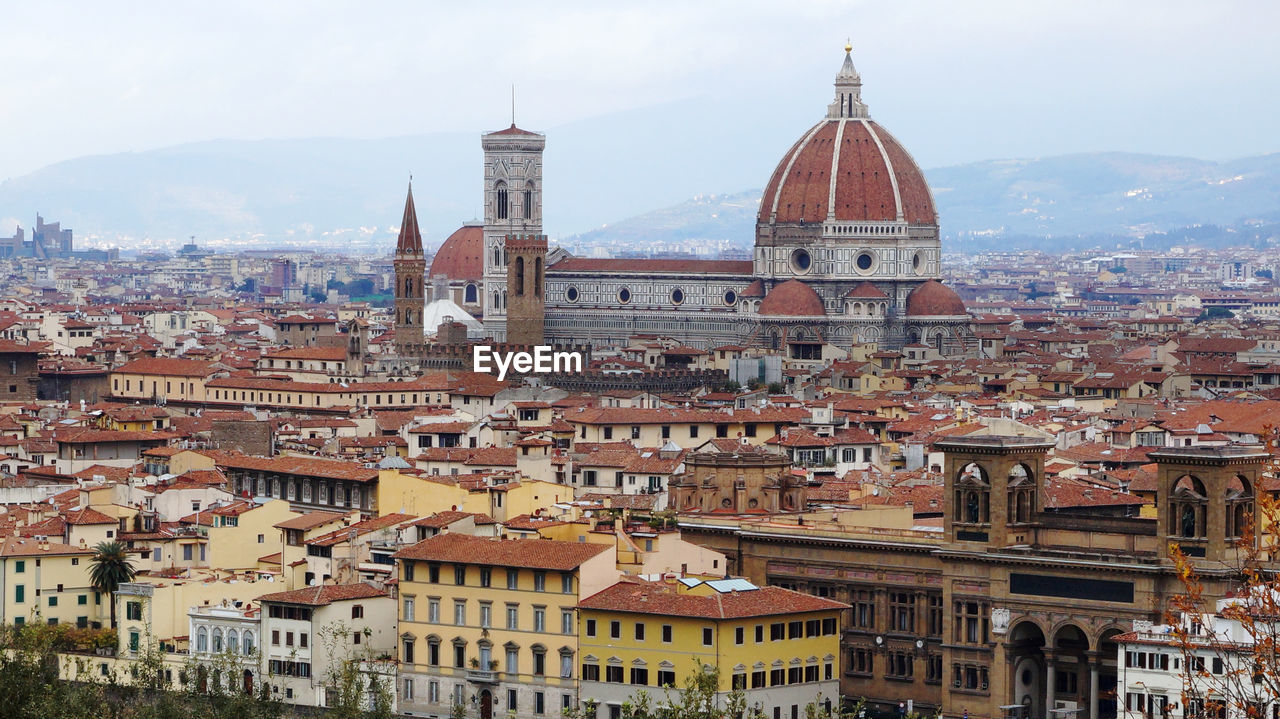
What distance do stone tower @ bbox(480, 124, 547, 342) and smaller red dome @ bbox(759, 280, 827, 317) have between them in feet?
50.2

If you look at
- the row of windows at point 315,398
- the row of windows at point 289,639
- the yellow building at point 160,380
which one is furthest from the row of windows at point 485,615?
the yellow building at point 160,380

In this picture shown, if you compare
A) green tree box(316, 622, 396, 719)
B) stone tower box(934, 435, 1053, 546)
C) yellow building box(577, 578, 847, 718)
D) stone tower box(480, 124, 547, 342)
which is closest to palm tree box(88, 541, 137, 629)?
green tree box(316, 622, 396, 719)

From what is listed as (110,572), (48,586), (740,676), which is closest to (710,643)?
(740,676)

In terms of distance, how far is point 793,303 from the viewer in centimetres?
15262

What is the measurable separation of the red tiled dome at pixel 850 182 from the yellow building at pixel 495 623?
106 metres

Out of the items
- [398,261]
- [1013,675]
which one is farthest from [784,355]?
[1013,675]

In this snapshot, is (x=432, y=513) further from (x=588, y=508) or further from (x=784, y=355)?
(x=784, y=355)

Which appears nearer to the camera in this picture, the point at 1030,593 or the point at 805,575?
the point at 1030,593

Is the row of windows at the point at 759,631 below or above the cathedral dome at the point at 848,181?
below

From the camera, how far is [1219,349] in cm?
13838

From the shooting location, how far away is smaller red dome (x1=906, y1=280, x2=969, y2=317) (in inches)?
6058

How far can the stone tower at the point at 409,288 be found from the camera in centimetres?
14000

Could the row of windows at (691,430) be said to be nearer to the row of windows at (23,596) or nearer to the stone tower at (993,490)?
the row of windows at (23,596)

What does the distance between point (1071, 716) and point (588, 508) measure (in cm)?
1453
